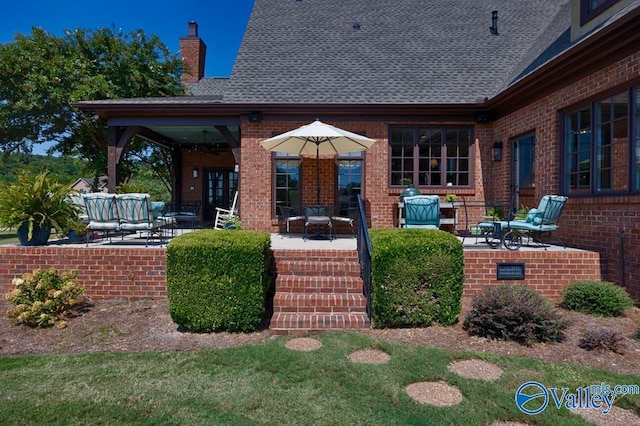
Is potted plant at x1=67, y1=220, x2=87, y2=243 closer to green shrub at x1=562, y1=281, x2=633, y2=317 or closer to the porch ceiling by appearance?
the porch ceiling

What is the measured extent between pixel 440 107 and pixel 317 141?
3.36 m

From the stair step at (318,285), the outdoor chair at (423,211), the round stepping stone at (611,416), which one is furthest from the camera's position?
the outdoor chair at (423,211)

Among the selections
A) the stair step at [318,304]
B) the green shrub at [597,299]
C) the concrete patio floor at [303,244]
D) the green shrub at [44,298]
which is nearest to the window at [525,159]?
the concrete patio floor at [303,244]

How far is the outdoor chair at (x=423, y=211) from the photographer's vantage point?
22.9ft

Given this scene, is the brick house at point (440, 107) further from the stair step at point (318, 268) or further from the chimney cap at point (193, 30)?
the chimney cap at point (193, 30)

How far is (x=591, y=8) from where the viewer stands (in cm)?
695

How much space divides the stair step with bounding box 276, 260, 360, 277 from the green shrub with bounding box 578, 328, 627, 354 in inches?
106

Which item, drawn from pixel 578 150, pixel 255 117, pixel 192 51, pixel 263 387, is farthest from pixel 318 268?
pixel 192 51

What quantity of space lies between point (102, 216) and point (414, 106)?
7000mm

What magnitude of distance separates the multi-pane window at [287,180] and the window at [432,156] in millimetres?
2373

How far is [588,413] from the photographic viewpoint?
9.23ft

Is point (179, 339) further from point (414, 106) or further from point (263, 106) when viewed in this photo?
point (414, 106)

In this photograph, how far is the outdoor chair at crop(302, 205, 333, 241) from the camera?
25.5 ft

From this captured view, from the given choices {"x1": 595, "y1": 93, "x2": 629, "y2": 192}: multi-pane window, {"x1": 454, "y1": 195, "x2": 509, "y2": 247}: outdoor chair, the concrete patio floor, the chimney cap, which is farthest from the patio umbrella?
the chimney cap
